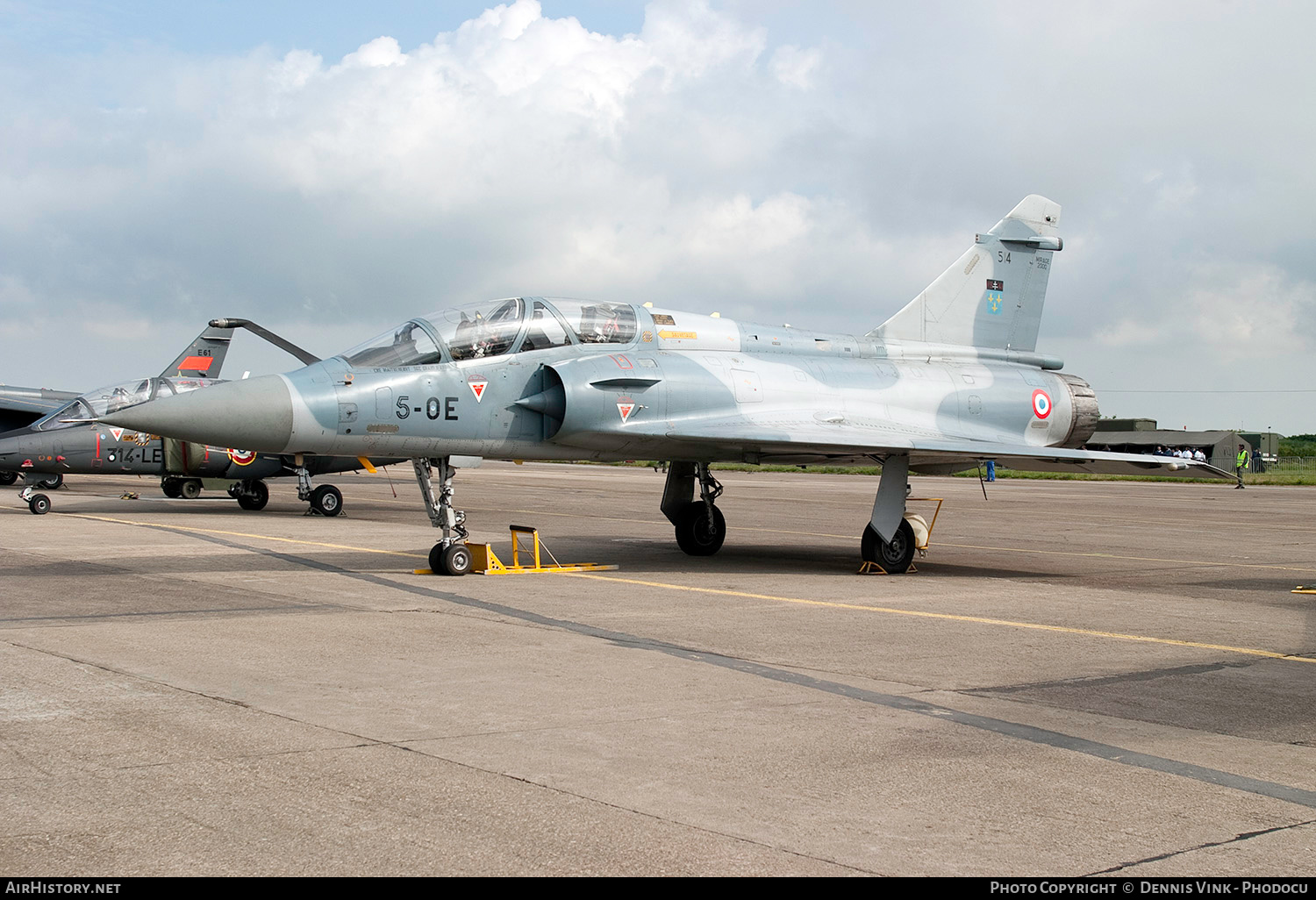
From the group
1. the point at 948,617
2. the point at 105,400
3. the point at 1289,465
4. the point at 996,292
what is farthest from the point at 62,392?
the point at 1289,465

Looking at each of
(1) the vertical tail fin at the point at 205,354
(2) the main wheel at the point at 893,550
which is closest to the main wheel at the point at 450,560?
(2) the main wheel at the point at 893,550

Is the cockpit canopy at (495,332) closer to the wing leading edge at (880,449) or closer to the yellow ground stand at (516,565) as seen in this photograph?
the wing leading edge at (880,449)

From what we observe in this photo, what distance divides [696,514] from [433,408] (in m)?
4.72

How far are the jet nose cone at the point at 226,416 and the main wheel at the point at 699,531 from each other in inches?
236

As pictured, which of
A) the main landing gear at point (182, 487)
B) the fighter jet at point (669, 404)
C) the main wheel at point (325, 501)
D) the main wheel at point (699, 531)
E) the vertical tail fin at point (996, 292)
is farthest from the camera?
the main landing gear at point (182, 487)

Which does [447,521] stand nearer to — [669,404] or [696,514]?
[669,404]

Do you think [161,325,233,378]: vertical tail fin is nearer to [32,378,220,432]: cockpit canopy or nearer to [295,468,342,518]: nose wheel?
[32,378,220,432]: cockpit canopy

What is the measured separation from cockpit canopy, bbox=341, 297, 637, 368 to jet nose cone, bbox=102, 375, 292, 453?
1.07m

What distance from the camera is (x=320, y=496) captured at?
74.3 ft

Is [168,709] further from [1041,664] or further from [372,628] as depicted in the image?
[1041,664]

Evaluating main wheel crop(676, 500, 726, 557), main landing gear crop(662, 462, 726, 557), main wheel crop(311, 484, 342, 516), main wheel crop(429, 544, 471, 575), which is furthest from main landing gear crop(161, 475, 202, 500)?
main wheel crop(429, 544, 471, 575)

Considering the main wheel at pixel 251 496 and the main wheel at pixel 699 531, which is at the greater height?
the main wheel at pixel 699 531

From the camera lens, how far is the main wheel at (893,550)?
45.6 feet
